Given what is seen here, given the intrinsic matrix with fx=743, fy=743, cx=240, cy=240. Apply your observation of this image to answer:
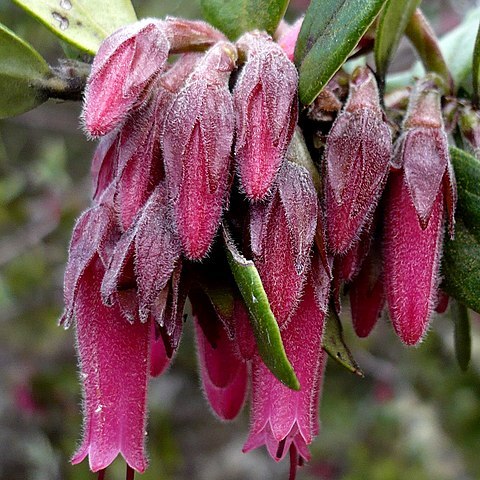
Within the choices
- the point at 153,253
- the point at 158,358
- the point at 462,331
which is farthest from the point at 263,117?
the point at 462,331

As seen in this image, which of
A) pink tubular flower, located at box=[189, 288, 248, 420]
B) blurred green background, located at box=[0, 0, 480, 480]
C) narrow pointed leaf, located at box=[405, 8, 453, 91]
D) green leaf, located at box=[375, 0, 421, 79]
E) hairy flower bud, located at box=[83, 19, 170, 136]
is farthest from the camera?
blurred green background, located at box=[0, 0, 480, 480]

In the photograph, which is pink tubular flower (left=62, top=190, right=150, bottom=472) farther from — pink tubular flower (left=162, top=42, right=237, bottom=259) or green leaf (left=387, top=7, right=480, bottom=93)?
green leaf (left=387, top=7, right=480, bottom=93)

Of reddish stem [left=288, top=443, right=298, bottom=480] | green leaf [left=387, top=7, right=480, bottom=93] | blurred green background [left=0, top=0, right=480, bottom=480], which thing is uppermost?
green leaf [left=387, top=7, right=480, bottom=93]

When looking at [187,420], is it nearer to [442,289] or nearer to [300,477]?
[300,477]

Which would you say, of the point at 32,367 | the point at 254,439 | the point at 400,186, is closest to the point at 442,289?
the point at 400,186

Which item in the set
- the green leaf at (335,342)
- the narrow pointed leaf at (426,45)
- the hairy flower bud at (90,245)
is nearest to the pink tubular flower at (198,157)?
the hairy flower bud at (90,245)

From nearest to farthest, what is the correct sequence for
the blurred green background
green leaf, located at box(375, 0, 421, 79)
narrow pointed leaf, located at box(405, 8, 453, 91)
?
green leaf, located at box(375, 0, 421, 79)
narrow pointed leaf, located at box(405, 8, 453, 91)
the blurred green background

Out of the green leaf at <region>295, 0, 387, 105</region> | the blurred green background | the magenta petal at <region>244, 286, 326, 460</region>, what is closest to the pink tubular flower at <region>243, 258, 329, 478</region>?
the magenta petal at <region>244, 286, 326, 460</region>
